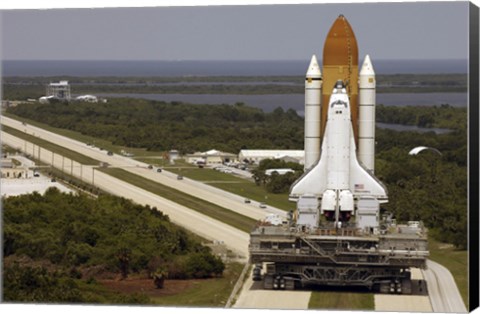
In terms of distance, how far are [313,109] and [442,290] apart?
8478mm

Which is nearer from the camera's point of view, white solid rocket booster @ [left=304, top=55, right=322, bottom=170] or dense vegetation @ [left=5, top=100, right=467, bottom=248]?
white solid rocket booster @ [left=304, top=55, right=322, bottom=170]

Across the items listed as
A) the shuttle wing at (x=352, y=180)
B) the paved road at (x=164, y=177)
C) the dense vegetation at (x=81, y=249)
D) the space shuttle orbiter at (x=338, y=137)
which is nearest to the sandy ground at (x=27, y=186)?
the dense vegetation at (x=81, y=249)

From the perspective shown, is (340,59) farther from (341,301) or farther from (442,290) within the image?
(341,301)

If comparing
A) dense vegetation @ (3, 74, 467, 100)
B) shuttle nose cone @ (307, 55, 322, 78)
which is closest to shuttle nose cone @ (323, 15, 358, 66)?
shuttle nose cone @ (307, 55, 322, 78)

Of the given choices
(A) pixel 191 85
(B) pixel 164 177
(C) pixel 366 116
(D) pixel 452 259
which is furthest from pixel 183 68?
(D) pixel 452 259

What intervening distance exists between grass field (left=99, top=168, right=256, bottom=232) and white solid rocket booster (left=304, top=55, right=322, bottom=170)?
857 cm

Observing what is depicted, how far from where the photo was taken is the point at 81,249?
5422cm

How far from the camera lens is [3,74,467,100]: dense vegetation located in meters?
106

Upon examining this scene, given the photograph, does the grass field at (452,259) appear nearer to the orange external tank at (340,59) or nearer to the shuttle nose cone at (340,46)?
the orange external tank at (340,59)

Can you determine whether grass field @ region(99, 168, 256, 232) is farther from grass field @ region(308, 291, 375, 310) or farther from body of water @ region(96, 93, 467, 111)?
body of water @ region(96, 93, 467, 111)

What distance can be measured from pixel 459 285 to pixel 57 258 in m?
14.3

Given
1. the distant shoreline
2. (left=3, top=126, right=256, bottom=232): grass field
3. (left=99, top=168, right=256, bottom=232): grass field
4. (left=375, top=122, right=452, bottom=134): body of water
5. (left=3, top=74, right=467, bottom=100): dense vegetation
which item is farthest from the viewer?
(left=3, top=74, right=467, bottom=100): dense vegetation

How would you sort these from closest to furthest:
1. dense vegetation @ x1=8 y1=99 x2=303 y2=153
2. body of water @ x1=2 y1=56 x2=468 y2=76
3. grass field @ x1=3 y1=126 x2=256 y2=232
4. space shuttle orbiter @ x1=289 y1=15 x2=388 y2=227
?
1. space shuttle orbiter @ x1=289 y1=15 x2=388 y2=227
2. grass field @ x1=3 y1=126 x2=256 y2=232
3. body of water @ x1=2 y1=56 x2=468 y2=76
4. dense vegetation @ x1=8 y1=99 x2=303 y2=153

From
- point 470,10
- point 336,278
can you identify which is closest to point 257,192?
point 336,278
